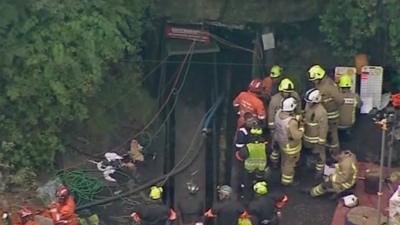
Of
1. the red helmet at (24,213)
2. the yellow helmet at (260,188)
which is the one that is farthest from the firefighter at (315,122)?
the red helmet at (24,213)

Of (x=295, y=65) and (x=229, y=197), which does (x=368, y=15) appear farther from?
(x=229, y=197)

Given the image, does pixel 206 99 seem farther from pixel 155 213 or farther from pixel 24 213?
pixel 24 213

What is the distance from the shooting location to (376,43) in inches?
788

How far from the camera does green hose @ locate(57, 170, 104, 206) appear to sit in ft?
61.3

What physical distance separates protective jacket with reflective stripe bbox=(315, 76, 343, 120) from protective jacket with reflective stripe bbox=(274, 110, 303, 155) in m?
0.78

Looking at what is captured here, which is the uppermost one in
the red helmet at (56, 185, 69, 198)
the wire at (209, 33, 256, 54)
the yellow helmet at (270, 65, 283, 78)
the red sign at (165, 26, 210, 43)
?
the red sign at (165, 26, 210, 43)

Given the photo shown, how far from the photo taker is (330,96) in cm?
1847

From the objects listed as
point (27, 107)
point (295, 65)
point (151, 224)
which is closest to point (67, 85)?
point (27, 107)

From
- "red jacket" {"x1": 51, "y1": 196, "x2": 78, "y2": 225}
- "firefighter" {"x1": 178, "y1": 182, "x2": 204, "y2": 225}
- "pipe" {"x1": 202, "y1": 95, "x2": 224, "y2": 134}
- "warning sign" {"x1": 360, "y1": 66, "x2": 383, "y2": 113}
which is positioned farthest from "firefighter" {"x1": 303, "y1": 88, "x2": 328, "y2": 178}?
"red jacket" {"x1": 51, "y1": 196, "x2": 78, "y2": 225}

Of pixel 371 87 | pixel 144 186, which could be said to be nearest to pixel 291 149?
pixel 371 87

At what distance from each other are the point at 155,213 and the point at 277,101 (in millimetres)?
2785

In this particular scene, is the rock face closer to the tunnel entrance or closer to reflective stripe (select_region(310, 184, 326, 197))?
the tunnel entrance

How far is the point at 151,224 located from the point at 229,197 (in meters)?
1.22

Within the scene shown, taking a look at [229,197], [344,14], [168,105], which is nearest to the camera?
[229,197]
